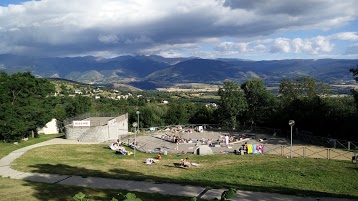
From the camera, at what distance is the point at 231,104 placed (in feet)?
159

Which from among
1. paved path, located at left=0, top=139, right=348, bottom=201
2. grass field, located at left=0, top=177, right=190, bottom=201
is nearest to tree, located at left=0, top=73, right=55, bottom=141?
paved path, located at left=0, top=139, right=348, bottom=201

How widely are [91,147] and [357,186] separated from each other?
2269 centimetres

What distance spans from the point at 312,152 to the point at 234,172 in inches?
529

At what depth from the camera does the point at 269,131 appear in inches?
1743

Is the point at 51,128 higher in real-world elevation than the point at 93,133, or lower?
lower

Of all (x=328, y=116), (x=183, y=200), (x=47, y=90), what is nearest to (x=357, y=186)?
(x=183, y=200)

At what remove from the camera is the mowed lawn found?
15494 mm

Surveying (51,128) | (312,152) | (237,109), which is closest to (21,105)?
(51,128)

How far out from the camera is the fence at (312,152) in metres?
26.6

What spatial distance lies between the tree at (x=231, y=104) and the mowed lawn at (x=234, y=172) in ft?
76.9

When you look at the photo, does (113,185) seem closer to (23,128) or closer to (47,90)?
(23,128)

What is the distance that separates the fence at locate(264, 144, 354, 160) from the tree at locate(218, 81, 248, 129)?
51.8ft

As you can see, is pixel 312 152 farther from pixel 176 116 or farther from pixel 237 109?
pixel 176 116

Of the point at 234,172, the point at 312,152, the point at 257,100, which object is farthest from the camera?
the point at 257,100
